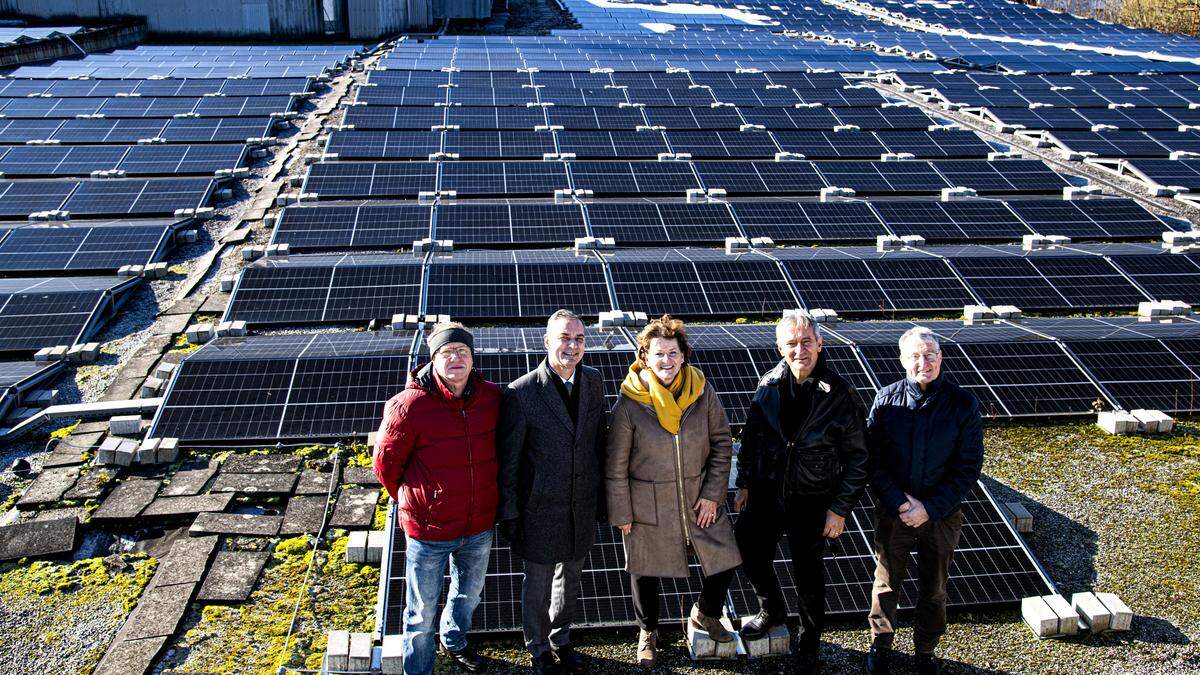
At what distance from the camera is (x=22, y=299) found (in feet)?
44.4

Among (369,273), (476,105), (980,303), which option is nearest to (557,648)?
(369,273)

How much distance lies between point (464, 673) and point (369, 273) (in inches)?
341

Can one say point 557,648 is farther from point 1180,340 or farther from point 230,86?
point 230,86

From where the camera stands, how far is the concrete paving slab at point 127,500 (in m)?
8.68

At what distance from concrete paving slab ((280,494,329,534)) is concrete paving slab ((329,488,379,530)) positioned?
163mm

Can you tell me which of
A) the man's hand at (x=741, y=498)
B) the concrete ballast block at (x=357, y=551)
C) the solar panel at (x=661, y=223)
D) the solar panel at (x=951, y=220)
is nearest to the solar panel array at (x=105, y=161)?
the concrete ballast block at (x=357, y=551)

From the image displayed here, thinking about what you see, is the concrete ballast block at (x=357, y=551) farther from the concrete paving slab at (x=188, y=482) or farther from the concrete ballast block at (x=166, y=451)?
the concrete ballast block at (x=166, y=451)

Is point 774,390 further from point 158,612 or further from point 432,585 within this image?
point 158,612

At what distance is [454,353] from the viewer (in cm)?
609

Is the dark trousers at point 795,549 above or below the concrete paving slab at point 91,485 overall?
above

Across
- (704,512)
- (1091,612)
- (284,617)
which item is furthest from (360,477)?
(1091,612)

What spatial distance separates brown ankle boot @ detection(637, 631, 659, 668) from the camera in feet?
22.2

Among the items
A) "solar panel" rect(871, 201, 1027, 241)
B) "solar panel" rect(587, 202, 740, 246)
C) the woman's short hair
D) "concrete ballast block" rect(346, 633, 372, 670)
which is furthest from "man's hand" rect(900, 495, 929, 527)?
"solar panel" rect(871, 201, 1027, 241)

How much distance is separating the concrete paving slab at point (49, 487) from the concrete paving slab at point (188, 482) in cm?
105
